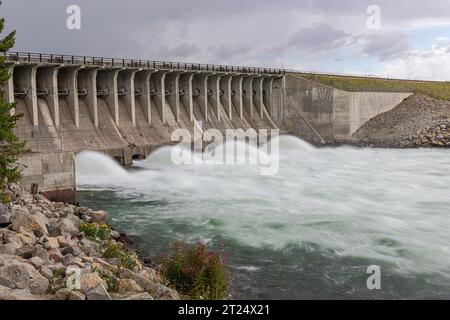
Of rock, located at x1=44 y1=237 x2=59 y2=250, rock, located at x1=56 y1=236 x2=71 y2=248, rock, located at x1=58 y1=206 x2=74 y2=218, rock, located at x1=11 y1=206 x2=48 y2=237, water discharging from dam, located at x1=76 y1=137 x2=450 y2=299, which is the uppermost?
rock, located at x1=11 y1=206 x2=48 y2=237

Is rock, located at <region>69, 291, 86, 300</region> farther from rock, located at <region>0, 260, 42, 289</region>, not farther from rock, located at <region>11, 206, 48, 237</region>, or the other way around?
rock, located at <region>11, 206, 48, 237</region>

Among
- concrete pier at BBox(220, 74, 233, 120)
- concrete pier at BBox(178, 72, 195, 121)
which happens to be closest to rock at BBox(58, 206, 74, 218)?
concrete pier at BBox(178, 72, 195, 121)

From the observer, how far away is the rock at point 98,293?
334 inches

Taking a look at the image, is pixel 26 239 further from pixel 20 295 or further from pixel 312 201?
pixel 312 201

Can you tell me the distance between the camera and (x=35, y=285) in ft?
29.1

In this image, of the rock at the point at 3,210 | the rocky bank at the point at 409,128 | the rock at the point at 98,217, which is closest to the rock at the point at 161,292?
the rock at the point at 3,210

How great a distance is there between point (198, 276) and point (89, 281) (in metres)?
2.54

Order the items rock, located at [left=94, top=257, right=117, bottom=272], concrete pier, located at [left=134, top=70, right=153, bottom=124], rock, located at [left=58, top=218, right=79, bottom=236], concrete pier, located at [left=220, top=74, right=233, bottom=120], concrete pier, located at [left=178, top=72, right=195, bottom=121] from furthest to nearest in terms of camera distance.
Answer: concrete pier, located at [left=220, top=74, right=233, bottom=120]
concrete pier, located at [left=178, top=72, right=195, bottom=121]
concrete pier, located at [left=134, top=70, right=153, bottom=124]
rock, located at [left=58, top=218, right=79, bottom=236]
rock, located at [left=94, top=257, right=117, bottom=272]

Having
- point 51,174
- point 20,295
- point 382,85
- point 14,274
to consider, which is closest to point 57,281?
point 14,274

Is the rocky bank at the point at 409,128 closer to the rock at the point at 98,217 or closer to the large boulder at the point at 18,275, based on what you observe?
the rock at the point at 98,217

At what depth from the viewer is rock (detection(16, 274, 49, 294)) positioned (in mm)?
8828

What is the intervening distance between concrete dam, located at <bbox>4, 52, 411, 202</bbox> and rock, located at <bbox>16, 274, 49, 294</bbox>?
11.7 m

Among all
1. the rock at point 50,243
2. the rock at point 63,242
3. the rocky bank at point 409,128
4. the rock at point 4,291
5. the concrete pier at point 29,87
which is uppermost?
the concrete pier at point 29,87

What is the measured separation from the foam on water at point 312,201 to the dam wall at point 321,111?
44.5 ft
